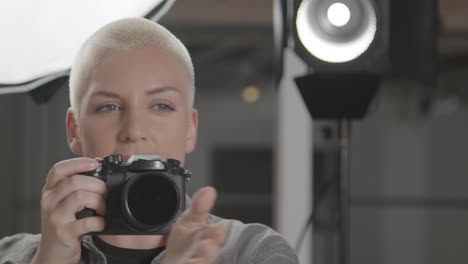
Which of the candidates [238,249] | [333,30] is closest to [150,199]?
[238,249]

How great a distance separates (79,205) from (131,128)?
0.13 metres

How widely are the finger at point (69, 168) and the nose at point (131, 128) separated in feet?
0.29

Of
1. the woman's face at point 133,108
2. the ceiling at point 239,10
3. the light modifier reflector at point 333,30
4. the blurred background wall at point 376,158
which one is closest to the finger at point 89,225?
the woman's face at point 133,108

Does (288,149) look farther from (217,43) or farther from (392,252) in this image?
(392,252)

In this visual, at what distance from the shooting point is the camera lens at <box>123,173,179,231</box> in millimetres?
662

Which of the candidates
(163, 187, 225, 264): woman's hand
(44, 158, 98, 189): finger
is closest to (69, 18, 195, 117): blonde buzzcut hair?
(44, 158, 98, 189): finger

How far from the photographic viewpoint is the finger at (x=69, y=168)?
27.1 inches

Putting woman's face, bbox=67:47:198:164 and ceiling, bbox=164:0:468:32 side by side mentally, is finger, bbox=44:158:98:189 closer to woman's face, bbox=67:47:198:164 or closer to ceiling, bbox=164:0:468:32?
woman's face, bbox=67:47:198:164

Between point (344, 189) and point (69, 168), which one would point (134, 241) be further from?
point (344, 189)

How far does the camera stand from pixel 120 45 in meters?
0.82

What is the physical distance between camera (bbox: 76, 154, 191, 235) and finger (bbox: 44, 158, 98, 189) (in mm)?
23

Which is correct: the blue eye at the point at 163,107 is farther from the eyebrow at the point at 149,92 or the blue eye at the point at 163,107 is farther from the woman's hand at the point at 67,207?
the woman's hand at the point at 67,207

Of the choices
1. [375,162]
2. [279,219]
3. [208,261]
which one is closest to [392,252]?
[375,162]

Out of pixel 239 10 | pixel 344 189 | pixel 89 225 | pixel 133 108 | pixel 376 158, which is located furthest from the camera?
pixel 376 158
